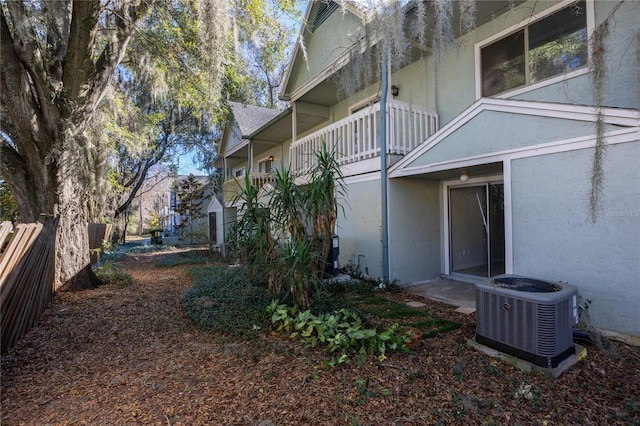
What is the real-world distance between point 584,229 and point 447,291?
8.49 feet

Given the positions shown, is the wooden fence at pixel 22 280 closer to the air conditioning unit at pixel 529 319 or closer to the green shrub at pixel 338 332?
the green shrub at pixel 338 332

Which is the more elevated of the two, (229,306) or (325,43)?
(325,43)

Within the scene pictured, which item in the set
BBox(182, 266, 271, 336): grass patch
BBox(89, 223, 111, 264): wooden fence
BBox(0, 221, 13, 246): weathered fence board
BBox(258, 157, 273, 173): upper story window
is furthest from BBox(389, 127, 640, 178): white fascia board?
BBox(89, 223, 111, 264): wooden fence

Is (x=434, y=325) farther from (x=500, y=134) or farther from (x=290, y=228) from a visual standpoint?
(x=500, y=134)

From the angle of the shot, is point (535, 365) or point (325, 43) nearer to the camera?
point (535, 365)

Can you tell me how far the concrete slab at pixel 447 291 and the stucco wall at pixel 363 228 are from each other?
2.76 ft

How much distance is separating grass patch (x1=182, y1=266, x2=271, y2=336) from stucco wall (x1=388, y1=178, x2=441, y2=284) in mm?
2763

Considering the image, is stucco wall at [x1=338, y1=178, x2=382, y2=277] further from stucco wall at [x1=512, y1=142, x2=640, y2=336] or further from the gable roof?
the gable roof

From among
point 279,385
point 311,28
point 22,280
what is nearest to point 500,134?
point 279,385

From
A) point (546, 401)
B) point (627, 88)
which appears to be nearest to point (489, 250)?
point (627, 88)

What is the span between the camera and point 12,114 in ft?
17.2

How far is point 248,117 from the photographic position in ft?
43.1

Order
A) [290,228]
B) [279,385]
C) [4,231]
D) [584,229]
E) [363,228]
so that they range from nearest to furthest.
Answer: [279,385] < [4,231] < [584,229] < [290,228] < [363,228]

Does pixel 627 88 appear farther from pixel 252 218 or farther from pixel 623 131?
pixel 252 218
